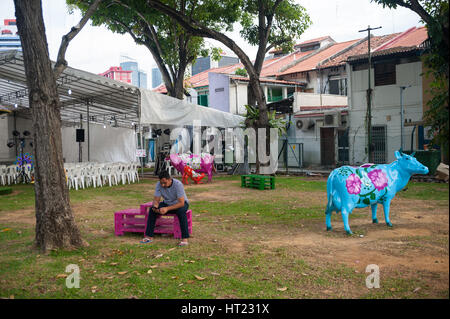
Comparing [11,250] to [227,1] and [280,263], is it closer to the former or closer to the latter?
[280,263]

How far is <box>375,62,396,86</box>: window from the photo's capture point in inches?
730

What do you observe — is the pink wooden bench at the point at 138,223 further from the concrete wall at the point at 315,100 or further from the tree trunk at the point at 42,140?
the concrete wall at the point at 315,100

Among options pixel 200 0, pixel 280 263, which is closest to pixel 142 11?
pixel 200 0

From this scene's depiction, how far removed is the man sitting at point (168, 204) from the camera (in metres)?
6.23

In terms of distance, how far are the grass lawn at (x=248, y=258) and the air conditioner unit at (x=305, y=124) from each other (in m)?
13.2

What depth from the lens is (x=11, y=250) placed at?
19.3 feet

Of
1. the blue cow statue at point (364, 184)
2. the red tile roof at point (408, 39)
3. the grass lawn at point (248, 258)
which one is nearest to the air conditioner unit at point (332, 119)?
the red tile roof at point (408, 39)

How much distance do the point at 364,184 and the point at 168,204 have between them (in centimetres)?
331

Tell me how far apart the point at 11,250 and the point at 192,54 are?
1553 cm

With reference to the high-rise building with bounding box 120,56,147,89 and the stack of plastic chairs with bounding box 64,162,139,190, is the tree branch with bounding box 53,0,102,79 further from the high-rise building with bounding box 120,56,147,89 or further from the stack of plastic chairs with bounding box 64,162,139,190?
the high-rise building with bounding box 120,56,147,89

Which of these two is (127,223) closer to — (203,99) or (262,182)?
(262,182)

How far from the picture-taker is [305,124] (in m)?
22.4

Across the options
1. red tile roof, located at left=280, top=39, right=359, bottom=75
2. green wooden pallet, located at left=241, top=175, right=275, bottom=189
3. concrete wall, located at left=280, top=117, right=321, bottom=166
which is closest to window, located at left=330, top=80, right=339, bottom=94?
red tile roof, located at left=280, top=39, right=359, bottom=75

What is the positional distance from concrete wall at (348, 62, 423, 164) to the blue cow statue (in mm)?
11255
